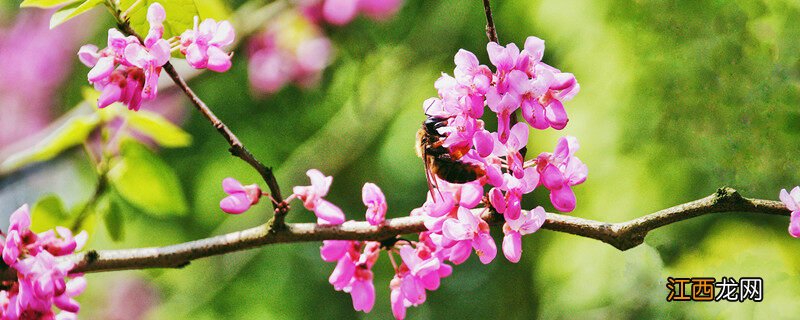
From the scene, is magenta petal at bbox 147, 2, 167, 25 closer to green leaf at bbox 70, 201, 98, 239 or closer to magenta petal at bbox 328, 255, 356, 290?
magenta petal at bbox 328, 255, 356, 290

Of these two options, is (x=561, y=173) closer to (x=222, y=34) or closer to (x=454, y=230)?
(x=454, y=230)

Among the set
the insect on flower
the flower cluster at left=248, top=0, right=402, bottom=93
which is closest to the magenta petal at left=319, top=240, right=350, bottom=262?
the insect on flower

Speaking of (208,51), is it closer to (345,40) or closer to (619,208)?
(619,208)

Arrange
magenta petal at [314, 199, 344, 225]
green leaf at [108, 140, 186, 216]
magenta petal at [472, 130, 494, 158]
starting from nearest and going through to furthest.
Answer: magenta petal at [472, 130, 494, 158]
magenta petal at [314, 199, 344, 225]
green leaf at [108, 140, 186, 216]

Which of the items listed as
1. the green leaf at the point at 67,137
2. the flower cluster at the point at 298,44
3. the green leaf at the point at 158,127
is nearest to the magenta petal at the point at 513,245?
the green leaf at the point at 158,127

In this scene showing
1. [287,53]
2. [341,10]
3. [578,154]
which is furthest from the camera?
[287,53]

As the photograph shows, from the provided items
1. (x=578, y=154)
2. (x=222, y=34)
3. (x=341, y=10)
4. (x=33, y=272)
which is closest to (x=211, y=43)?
(x=222, y=34)
